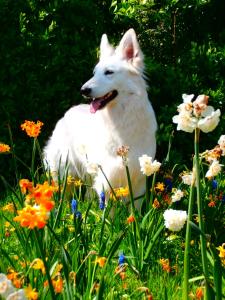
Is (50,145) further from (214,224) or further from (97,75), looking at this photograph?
(214,224)

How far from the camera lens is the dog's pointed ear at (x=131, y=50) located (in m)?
4.68

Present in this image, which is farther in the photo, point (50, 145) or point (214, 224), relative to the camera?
point (50, 145)

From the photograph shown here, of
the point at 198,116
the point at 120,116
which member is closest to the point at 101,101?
the point at 120,116

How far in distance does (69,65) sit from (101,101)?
5.14 ft

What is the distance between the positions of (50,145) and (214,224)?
2.21 m

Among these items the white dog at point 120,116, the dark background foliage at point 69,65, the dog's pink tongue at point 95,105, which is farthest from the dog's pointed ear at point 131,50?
the dark background foliage at point 69,65

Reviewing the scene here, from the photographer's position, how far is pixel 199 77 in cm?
587

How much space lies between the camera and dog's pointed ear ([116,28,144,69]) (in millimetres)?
4682

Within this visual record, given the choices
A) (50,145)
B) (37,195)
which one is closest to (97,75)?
(50,145)

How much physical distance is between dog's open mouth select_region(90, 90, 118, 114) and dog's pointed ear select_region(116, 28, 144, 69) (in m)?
0.33

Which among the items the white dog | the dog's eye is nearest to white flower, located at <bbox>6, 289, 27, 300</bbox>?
the white dog

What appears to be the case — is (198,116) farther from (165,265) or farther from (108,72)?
(108,72)

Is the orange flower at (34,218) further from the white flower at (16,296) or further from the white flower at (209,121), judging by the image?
the white flower at (209,121)

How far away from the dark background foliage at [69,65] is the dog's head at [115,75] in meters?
1.03
